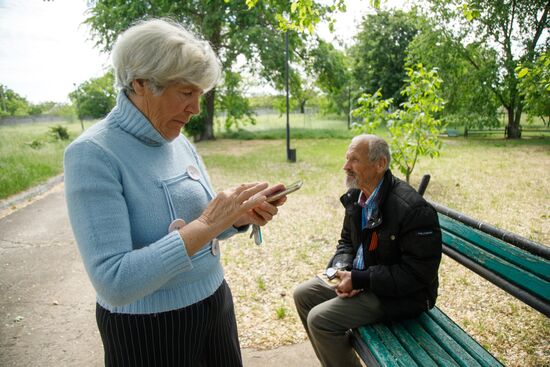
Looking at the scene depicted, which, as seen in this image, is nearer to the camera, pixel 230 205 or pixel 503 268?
pixel 230 205

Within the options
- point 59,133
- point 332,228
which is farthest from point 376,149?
point 59,133

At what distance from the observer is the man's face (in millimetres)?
2535

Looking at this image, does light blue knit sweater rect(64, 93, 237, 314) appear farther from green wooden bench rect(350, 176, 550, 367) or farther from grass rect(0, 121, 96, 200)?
grass rect(0, 121, 96, 200)

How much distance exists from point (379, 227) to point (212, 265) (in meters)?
1.17

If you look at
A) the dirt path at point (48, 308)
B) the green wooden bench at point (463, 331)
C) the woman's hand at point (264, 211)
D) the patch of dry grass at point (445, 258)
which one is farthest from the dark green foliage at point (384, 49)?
the woman's hand at point (264, 211)

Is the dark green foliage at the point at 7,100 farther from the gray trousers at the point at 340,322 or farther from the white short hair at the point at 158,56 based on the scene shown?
the gray trousers at the point at 340,322

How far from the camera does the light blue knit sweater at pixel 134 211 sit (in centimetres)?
118

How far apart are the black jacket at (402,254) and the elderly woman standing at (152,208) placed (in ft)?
3.13

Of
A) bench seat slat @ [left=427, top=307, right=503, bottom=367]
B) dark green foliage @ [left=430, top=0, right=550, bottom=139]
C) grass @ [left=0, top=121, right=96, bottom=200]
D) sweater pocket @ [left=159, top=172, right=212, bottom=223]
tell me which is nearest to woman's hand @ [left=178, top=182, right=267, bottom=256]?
sweater pocket @ [left=159, top=172, right=212, bottom=223]

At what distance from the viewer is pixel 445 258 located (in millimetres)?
4582

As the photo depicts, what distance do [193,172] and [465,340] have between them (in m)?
1.75

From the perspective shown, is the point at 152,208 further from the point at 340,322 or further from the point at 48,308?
the point at 48,308

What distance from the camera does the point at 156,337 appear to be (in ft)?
4.74

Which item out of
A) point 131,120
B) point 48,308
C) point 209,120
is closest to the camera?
point 131,120
